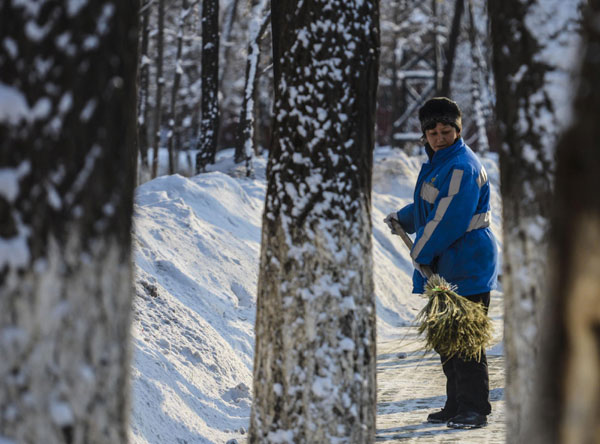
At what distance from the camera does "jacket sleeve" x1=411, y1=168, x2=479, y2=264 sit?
5.20 m

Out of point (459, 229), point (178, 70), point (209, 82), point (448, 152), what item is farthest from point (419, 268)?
point (178, 70)

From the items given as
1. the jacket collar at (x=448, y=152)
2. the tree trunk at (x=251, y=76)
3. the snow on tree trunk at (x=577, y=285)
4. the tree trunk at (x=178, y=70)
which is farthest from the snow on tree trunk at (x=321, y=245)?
the tree trunk at (x=178, y=70)

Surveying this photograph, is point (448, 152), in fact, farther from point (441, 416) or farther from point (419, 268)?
point (441, 416)

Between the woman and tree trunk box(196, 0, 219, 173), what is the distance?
379 inches

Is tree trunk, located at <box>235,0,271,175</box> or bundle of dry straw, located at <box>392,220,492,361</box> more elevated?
tree trunk, located at <box>235,0,271,175</box>

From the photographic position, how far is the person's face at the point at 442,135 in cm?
535

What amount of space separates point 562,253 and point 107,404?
1523 millimetres

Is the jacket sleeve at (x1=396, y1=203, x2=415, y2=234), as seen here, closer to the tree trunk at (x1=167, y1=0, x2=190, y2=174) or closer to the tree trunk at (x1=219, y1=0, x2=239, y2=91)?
the tree trunk at (x1=167, y1=0, x2=190, y2=174)

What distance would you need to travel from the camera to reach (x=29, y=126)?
2.46 metres

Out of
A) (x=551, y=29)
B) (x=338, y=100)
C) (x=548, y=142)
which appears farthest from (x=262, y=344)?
(x=551, y=29)

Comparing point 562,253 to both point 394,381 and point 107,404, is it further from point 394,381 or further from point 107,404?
point 394,381

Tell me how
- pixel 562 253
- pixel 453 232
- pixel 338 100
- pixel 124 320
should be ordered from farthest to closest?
pixel 453 232
pixel 338 100
pixel 124 320
pixel 562 253

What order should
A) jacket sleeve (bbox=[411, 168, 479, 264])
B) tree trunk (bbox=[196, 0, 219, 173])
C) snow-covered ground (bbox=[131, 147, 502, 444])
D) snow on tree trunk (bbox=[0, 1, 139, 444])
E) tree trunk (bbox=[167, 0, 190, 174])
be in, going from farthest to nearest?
tree trunk (bbox=[167, 0, 190, 174]) → tree trunk (bbox=[196, 0, 219, 173]) → snow-covered ground (bbox=[131, 147, 502, 444]) → jacket sleeve (bbox=[411, 168, 479, 264]) → snow on tree trunk (bbox=[0, 1, 139, 444])

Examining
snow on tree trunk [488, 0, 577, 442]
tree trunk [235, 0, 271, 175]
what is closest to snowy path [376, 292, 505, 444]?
snow on tree trunk [488, 0, 577, 442]
